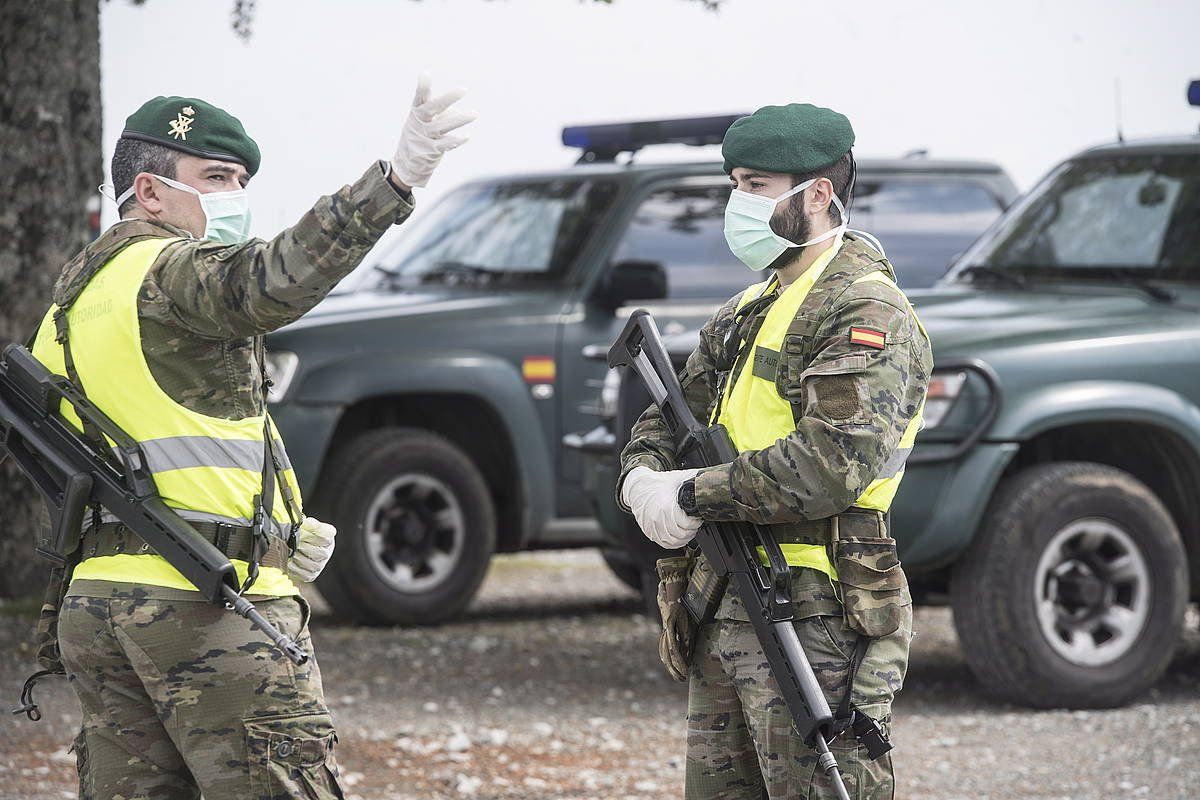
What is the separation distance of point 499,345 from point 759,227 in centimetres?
445

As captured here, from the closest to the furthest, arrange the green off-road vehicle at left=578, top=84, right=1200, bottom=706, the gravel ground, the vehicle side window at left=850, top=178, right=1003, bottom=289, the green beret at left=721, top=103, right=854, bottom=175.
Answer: the green beret at left=721, top=103, right=854, bottom=175 → the gravel ground → the green off-road vehicle at left=578, top=84, right=1200, bottom=706 → the vehicle side window at left=850, top=178, right=1003, bottom=289

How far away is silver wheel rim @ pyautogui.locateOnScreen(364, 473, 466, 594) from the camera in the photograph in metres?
7.62

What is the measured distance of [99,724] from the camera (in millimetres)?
3152

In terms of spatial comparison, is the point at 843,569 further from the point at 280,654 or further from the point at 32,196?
the point at 32,196

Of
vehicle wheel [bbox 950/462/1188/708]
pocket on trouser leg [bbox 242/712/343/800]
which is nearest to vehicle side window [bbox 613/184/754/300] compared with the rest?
vehicle wheel [bbox 950/462/1188/708]

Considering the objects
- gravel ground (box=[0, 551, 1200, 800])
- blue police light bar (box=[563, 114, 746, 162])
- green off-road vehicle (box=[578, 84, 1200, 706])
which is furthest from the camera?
blue police light bar (box=[563, 114, 746, 162])

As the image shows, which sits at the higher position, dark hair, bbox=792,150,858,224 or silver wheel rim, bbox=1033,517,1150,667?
dark hair, bbox=792,150,858,224

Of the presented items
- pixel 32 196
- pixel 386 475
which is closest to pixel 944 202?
pixel 386 475

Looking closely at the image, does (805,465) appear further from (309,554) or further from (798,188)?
(309,554)

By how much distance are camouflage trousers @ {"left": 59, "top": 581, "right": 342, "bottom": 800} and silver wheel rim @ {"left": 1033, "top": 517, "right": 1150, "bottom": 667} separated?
349cm

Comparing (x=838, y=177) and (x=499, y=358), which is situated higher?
(x=838, y=177)

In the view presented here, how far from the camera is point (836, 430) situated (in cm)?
299

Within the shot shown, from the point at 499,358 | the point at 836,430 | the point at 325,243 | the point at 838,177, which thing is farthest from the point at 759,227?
the point at 499,358

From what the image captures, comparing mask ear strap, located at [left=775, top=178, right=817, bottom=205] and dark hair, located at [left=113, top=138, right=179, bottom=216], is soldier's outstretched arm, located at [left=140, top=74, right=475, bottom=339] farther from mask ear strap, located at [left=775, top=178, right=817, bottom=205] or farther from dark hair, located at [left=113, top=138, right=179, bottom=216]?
mask ear strap, located at [left=775, top=178, right=817, bottom=205]
